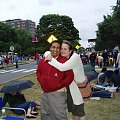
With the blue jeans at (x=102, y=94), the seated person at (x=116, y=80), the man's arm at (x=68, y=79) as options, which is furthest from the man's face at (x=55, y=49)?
the seated person at (x=116, y=80)

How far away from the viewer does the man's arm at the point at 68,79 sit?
5008 mm

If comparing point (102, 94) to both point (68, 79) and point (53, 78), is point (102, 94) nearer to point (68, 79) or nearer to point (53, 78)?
point (68, 79)

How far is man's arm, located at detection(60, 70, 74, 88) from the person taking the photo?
5008 mm

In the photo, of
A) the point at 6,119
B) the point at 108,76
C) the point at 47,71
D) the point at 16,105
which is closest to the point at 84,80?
the point at 47,71

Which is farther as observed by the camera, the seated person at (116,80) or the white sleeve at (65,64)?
the seated person at (116,80)

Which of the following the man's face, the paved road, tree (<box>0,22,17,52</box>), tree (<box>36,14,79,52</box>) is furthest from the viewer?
tree (<box>36,14,79,52</box>)

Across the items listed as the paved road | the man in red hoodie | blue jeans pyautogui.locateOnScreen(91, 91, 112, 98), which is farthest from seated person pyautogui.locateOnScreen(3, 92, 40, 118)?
the paved road

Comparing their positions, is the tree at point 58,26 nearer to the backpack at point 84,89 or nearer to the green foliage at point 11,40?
the green foliage at point 11,40

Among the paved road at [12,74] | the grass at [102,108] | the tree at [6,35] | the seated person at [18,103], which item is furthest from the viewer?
the tree at [6,35]

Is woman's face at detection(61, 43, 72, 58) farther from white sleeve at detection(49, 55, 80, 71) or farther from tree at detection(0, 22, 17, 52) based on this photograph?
tree at detection(0, 22, 17, 52)

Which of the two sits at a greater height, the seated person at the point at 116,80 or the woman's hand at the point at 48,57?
the woman's hand at the point at 48,57

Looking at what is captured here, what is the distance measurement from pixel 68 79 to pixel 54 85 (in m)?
0.22

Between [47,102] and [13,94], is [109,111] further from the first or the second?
[47,102]

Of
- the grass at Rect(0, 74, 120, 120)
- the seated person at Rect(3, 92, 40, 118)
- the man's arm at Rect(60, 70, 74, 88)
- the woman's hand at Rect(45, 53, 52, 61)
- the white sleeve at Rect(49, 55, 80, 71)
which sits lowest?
the grass at Rect(0, 74, 120, 120)
